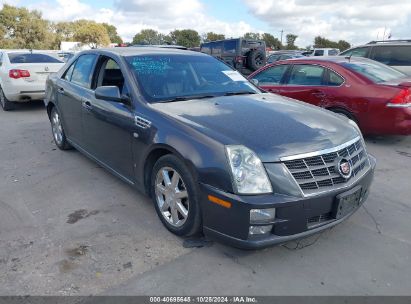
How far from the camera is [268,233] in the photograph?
2617 millimetres

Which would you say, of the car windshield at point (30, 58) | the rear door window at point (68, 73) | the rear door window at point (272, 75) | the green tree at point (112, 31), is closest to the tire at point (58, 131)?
the rear door window at point (68, 73)

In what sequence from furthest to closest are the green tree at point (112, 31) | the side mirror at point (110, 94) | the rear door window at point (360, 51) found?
the green tree at point (112, 31)
the rear door window at point (360, 51)
the side mirror at point (110, 94)

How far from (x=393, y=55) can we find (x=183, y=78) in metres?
7.07

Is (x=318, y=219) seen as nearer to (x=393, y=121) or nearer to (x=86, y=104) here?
(x=86, y=104)

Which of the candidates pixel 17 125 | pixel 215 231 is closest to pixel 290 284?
pixel 215 231

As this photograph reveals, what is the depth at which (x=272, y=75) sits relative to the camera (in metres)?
7.13

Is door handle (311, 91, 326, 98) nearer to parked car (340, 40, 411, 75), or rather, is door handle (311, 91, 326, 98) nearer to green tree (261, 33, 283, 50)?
parked car (340, 40, 411, 75)

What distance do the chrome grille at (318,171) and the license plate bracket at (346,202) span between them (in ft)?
0.27

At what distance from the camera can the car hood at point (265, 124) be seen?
2703mm

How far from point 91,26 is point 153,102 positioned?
230 ft

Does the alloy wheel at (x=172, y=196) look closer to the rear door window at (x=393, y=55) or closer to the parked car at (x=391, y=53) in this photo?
the parked car at (x=391, y=53)

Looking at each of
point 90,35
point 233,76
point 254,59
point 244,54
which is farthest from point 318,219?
point 90,35

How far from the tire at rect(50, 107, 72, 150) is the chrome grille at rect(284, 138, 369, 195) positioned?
3.93 m

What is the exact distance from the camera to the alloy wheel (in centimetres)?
304
